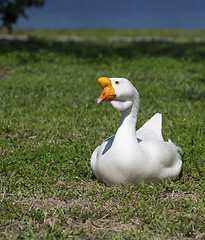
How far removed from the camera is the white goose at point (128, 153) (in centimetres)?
334

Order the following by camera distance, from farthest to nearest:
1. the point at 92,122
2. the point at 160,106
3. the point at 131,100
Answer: the point at 160,106 → the point at 92,122 → the point at 131,100

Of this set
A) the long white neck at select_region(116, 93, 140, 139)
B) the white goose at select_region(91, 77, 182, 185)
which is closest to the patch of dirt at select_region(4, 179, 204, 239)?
the white goose at select_region(91, 77, 182, 185)

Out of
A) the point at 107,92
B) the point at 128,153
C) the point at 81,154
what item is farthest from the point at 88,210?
the point at 81,154

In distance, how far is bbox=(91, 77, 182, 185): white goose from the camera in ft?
11.0

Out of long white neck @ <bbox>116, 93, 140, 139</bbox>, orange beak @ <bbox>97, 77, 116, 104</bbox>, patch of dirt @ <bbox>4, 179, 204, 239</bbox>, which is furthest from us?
long white neck @ <bbox>116, 93, 140, 139</bbox>

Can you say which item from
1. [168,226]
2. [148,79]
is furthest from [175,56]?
[168,226]

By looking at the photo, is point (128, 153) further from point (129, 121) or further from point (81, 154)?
point (81, 154)

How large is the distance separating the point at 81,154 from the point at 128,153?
1.28m

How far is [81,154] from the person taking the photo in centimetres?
449

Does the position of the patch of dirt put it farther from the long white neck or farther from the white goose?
the long white neck

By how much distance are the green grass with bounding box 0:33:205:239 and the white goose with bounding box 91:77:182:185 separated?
0.14 metres

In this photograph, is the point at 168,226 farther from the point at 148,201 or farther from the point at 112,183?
the point at 112,183

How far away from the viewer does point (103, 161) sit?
138 inches

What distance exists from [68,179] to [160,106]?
3.11m
